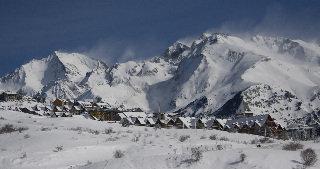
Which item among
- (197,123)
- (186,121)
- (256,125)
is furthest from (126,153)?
(186,121)

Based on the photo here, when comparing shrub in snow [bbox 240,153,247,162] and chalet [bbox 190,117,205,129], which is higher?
chalet [bbox 190,117,205,129]

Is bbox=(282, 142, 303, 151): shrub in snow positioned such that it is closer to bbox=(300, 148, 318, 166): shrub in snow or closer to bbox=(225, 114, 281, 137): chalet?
bbox=(300, 148, 318, 166): shrub in snow

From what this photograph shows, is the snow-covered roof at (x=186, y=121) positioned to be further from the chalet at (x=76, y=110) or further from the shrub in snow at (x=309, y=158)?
the shrub in snow at (x=309, y=158)

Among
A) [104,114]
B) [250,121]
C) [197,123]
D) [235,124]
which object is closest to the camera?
[250,121]

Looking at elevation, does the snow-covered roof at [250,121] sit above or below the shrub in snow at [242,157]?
above

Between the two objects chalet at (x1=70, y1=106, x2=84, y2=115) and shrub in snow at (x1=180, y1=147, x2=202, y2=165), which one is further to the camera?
chalet at (x1=70, y1=106, x2=84, y2=115)

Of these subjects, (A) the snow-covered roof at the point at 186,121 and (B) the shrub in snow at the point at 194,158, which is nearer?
(B) the shrub in snow at the point at 194,158

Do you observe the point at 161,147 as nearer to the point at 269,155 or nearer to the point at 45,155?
the point at 45,155

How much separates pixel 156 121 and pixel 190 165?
108526mm

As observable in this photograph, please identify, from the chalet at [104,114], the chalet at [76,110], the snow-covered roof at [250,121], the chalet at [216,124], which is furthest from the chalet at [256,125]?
the chalet at [76,110]

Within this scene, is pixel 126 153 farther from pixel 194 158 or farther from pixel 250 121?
pixel 250 121

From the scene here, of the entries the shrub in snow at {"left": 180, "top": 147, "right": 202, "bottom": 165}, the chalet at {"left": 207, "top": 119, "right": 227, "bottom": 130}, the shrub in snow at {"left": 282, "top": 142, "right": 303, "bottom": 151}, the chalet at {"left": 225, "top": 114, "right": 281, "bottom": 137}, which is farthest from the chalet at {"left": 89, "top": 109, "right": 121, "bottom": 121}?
the shrub in snow at {"left": 180, "top": 147, "right": 202, "bottom": 165}

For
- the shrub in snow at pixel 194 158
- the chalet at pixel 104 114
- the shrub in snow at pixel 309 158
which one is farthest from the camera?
the chalet at pixel 104 114

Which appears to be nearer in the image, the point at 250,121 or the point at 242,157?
the point at 242,157
